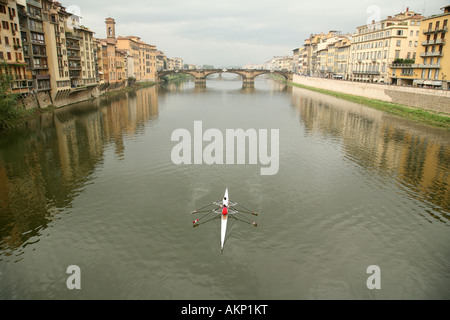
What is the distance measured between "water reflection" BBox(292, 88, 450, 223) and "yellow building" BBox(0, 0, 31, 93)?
44.9 metres

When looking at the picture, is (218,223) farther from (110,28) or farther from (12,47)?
(110,28)

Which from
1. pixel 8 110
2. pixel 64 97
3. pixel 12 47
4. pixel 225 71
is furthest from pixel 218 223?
pixel 225 71

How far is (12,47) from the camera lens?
47.5 metres

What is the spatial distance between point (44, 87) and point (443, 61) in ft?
246

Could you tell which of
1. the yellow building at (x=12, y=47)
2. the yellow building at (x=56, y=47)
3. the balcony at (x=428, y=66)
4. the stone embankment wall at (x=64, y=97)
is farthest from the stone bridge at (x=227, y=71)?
the yellow building at (x=12, y=47)

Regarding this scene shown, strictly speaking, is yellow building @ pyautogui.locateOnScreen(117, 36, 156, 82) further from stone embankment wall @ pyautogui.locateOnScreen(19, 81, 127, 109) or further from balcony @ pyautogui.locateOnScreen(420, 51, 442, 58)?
balcony @ pyautogui.locateOnScreen(420, 51, 442, 58)

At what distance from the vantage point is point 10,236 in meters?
18.9

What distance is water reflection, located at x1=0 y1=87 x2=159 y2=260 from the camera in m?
21.0

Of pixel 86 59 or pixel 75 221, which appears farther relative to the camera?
pixel 86 59

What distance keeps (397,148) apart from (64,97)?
63.9 metres
